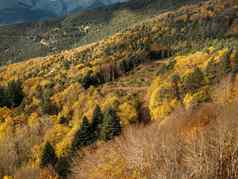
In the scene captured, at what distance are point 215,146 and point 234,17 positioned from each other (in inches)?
5335

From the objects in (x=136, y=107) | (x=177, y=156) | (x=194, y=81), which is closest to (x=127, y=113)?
(x=136, y=107)

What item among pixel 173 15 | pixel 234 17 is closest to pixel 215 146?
pixel 234 17

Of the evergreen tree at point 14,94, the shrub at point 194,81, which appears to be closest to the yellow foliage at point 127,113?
the shrub at point 194,81

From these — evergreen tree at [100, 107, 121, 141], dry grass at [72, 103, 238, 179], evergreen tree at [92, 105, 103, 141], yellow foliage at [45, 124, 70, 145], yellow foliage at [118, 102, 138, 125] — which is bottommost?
yellow foliage at [45, 124, 70, 145]

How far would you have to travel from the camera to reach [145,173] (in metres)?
30.9

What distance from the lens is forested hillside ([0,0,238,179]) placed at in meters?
31.8

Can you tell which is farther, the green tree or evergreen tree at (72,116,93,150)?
the green tree

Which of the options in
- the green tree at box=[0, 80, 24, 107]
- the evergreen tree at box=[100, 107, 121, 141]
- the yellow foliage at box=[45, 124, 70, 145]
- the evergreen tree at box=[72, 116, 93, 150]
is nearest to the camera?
the evergreen tree at box=[100, 107, 121, 141]

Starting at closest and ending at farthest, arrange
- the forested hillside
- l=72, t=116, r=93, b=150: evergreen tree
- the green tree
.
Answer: the forested hillside, l=72, t=116, r=93, b=150: evergreen tree, the green tree

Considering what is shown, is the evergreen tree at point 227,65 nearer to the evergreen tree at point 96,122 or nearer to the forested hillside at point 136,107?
the forested hillside at point 136,107

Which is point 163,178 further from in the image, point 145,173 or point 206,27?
point 206,27

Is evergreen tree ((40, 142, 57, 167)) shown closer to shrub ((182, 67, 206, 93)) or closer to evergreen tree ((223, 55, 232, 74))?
shrub ((182, 67, 206, 93))

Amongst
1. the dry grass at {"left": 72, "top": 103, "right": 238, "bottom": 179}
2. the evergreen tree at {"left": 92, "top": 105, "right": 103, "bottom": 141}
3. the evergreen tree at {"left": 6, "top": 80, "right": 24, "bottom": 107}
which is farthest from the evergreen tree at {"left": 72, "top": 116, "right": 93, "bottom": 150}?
the evergreen tree at {"left": 6, "top": 80, "right": 24, "bottom": 107}

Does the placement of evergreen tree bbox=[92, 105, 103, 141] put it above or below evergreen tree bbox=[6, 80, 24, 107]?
above
